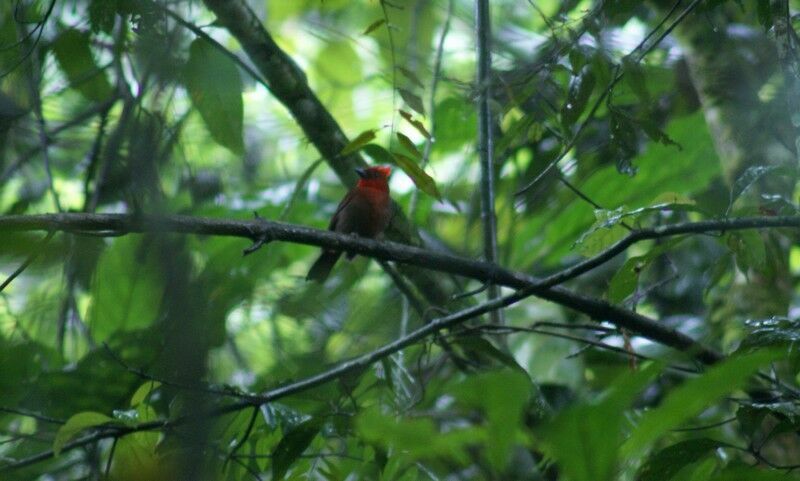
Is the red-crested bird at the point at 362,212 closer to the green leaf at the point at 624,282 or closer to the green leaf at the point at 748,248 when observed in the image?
the green leaf at the point at 624,282

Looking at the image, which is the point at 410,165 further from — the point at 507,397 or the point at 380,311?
the point at 380,311

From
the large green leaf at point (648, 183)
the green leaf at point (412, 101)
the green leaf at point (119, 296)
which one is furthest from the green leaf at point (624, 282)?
the green leaf at point (119, 296)

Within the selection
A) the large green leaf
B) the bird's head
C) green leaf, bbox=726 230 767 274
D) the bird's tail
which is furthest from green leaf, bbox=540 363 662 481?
the large green leaf

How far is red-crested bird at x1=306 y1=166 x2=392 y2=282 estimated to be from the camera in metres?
3.98

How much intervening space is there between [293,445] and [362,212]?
2048 millimetres

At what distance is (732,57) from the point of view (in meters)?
3.94

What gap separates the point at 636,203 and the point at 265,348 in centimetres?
194

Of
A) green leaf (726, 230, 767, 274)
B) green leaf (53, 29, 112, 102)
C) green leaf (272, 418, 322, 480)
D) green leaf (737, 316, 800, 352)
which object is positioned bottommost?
green leaf (737, 316, 800, 352)

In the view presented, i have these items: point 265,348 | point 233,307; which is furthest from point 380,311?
point 233,307

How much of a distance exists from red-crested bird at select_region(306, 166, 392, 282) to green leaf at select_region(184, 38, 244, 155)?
0.96 m

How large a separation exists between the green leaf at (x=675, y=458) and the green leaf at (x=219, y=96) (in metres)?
1.45

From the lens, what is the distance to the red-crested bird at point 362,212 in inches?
157

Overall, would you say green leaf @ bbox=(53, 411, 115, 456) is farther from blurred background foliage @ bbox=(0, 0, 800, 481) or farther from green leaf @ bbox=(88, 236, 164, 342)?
green leaf @ bbox=(88, 236, 164, 342)

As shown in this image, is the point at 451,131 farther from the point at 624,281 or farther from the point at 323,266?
the point at 624,281
